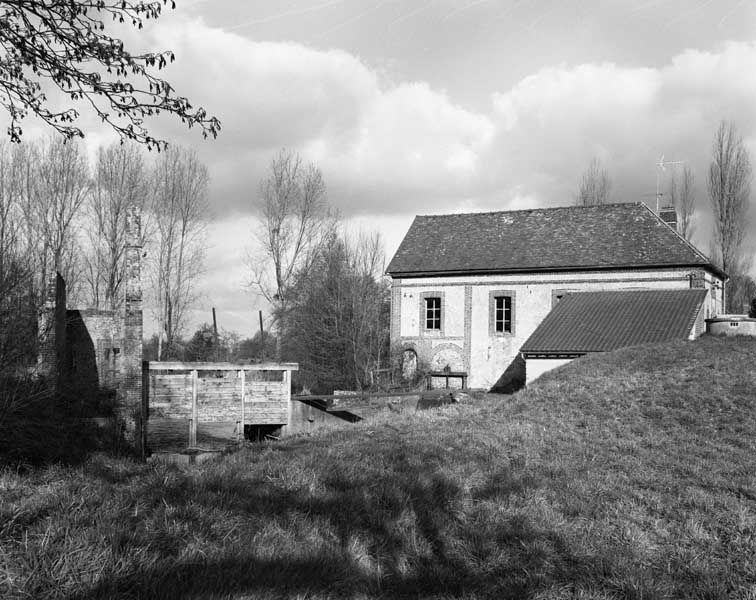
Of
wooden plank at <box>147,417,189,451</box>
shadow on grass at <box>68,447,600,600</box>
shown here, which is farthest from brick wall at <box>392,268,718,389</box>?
shadow on grass at <box>68,447,600,600</box>

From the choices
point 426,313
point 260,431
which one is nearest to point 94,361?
point 260,431

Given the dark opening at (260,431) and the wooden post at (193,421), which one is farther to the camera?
the dark opening at (260,431)

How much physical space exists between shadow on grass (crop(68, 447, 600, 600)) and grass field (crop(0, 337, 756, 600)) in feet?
0.05

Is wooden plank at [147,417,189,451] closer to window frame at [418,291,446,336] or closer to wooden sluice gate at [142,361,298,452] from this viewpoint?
wooden sluice gate at [142,361,298,452]

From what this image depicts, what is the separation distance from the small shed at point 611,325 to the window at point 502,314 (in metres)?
5.57

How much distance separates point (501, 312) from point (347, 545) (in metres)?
25.4

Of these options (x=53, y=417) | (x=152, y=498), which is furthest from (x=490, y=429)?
(x=53, y=417)

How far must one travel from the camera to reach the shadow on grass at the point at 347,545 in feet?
12.2

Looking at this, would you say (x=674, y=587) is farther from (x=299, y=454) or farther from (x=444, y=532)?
(x=299, y=454)

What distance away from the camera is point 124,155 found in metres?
33.4

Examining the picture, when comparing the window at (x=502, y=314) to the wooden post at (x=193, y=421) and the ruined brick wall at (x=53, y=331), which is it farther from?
the ruined brick wall at (x=53, y=331)

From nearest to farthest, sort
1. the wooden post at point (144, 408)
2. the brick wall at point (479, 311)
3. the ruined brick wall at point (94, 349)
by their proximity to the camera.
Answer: the wooden post at point (144, 408)
the ruined brick wall at point (94, 349)
the brick wall at point (479, 311)

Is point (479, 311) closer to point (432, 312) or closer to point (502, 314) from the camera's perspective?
point (502, 314)

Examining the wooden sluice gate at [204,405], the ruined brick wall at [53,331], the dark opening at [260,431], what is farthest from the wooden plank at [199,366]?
the ruined brick wall at [53,331]
